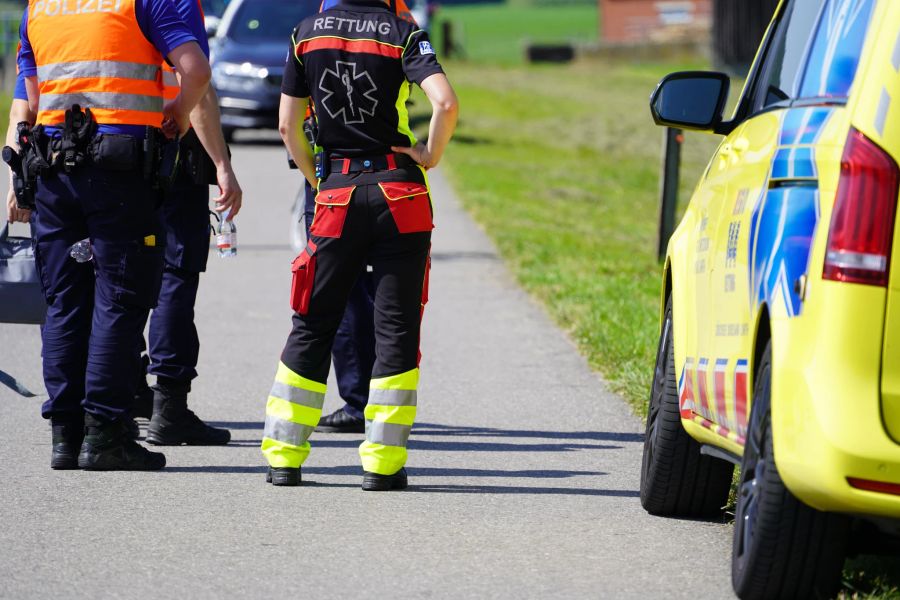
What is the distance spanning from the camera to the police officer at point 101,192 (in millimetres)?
6156

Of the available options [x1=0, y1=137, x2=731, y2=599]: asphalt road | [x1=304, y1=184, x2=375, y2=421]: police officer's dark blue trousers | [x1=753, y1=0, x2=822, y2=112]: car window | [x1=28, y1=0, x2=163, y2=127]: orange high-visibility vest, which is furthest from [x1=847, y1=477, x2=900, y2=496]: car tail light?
[x1=304, y1=184, x2=375, y2=421]: police officer's dark blue trousers

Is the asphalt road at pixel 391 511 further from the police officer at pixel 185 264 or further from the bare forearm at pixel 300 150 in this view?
the bare forearm at pixel 300 150

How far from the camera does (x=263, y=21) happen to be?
75.8 ft

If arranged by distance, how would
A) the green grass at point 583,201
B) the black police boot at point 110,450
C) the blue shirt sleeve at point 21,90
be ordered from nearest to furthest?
the black police boot at point 110,450, the blue shirt sleeve at point 21,90, the green grass at point 583,201

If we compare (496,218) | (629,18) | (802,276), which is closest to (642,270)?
(496,218)

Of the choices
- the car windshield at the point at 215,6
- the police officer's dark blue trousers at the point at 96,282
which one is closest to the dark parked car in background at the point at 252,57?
the car windshield at the point at 215,6

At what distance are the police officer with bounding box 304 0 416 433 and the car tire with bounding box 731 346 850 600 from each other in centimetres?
312

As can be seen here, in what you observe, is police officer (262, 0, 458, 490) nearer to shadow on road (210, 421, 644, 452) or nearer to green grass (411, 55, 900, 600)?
shadow on road (210, 421, 644, 452)

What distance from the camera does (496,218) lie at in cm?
1611

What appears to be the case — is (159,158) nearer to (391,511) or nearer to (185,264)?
(185,264)

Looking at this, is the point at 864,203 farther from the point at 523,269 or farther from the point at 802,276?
the point at 523,269

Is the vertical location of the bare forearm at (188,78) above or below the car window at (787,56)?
below

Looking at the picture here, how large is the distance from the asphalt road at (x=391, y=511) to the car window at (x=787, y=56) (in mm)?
1352

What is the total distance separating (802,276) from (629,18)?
80112mm
